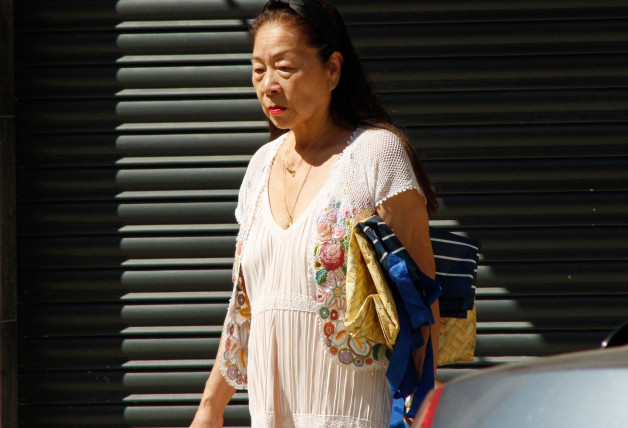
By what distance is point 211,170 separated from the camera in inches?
211

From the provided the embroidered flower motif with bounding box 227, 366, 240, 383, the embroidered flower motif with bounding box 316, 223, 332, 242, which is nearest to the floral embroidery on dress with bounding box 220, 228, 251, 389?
the embroidered flower motif with bounding box 227, 366, 240, 383

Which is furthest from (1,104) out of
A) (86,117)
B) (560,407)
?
(560,407)

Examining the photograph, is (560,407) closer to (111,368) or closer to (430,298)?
(430,298)

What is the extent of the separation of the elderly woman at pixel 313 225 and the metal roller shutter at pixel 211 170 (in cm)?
225

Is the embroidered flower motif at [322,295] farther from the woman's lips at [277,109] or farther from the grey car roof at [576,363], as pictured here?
the grey car roof at [576,363]

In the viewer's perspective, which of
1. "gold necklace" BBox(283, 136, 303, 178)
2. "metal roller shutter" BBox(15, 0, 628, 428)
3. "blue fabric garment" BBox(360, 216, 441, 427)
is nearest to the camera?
"blue fabric garment" BBox(360, 216, 441, 427)

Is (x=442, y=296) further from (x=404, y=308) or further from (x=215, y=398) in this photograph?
(x=215, y=398)

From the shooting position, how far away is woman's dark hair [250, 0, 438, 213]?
297 cm

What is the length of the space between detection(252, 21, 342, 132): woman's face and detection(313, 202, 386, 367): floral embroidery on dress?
382 mm

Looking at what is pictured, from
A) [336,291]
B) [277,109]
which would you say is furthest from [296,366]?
Answer: [277,109]

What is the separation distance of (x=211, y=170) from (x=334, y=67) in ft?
7.98

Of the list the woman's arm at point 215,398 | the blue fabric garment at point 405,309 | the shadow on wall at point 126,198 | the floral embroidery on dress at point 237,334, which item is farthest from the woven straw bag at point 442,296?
the shadow on wall at point 126,198

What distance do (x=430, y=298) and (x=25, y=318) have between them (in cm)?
332

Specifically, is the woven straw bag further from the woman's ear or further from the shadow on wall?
the shadow on wall
